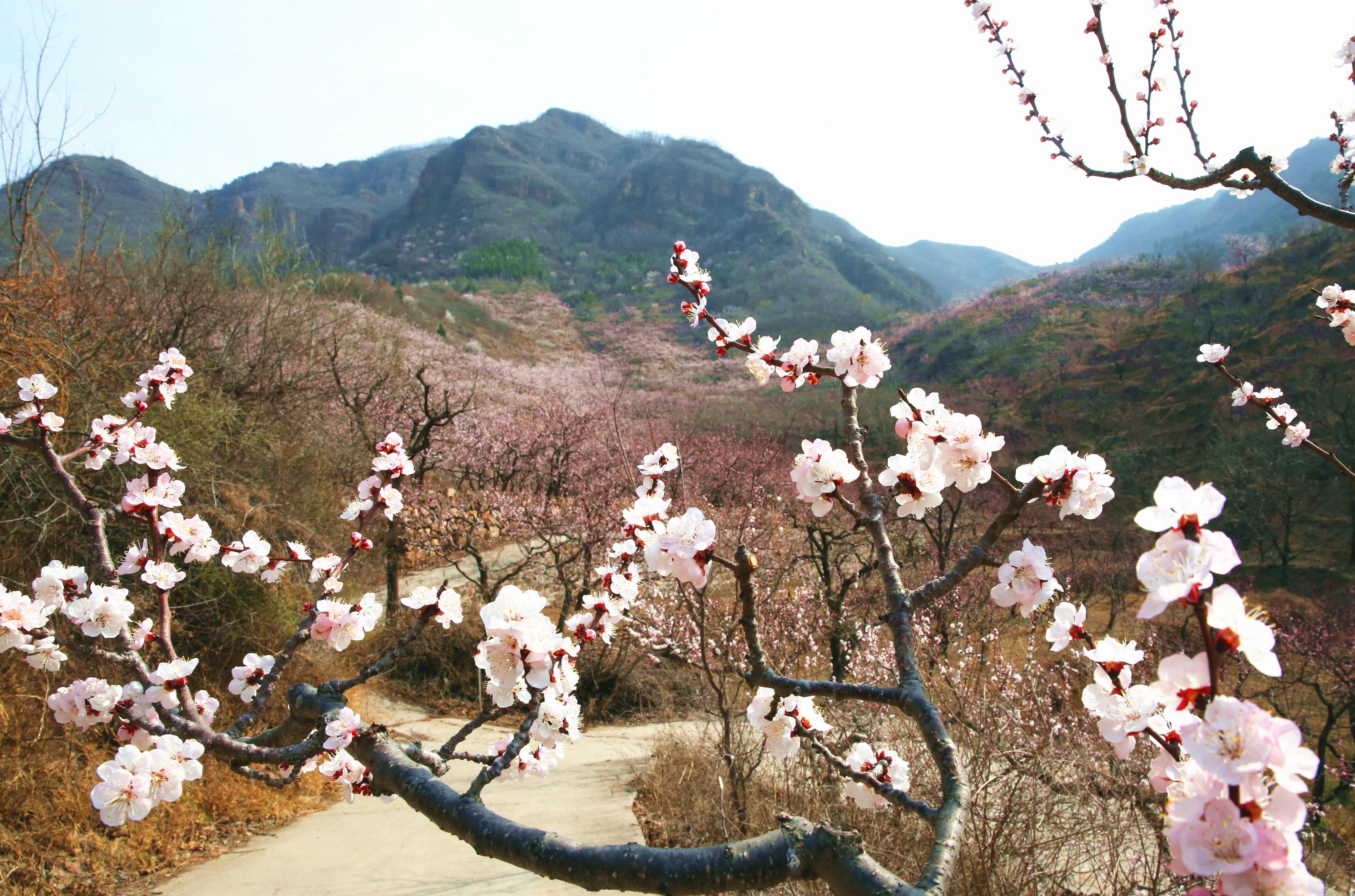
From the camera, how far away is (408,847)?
145 inches

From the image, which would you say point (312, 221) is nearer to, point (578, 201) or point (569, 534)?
point (578, 201)

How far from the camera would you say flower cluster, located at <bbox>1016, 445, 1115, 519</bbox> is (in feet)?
3.75

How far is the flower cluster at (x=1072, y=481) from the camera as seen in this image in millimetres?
1143

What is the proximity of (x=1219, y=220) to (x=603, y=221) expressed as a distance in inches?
2107

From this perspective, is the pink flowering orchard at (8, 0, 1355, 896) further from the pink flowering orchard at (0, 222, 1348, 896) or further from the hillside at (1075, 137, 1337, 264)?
the hillside at (1075, 137, 1337, 264)

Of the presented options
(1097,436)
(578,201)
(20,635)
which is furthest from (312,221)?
(20,635)

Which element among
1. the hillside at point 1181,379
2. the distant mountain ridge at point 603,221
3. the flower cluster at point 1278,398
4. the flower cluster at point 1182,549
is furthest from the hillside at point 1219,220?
the flower cluster at point 1182,549

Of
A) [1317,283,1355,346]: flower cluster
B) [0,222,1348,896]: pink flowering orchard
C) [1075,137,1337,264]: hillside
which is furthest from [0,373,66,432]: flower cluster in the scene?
[1075,137,1337,264]: hillside

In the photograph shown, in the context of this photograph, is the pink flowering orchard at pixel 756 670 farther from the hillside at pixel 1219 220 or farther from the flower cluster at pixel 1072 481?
the hillside at pixel 1219 220

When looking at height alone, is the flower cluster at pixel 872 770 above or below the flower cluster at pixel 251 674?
below

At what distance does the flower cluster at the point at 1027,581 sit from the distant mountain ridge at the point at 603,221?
130 ft

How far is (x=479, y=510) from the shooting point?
995 cm

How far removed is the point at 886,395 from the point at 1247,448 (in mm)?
8999

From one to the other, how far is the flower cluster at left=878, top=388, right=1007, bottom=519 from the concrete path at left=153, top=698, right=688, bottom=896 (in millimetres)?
2582
